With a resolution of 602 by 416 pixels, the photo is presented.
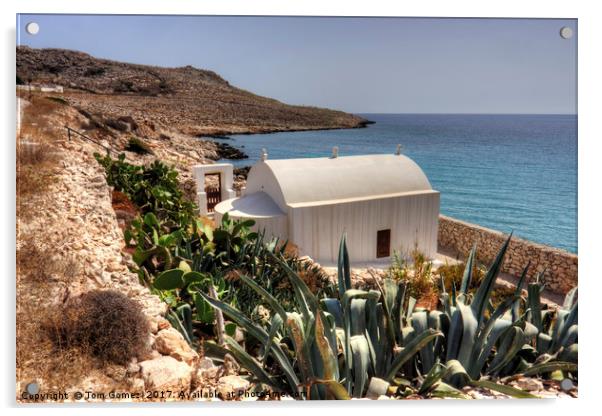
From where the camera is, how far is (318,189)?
523 centimetres

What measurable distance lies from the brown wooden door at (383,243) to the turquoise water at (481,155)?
0.64 m

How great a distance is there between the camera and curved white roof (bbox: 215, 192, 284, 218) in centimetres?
502

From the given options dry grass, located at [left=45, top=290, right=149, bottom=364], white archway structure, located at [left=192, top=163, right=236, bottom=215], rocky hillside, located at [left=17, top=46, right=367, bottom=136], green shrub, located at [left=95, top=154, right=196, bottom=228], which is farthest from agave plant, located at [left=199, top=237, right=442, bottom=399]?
green shrub, located at [left=95, top=154, right=196, bottom=228]

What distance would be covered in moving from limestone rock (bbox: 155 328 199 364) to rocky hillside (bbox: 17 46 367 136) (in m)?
1.85

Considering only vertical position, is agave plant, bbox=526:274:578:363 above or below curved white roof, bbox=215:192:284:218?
below

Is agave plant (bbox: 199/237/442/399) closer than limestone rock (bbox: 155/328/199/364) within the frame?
Yes

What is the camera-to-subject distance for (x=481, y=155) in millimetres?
4117

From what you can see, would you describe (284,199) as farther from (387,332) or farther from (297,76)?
(387,332)

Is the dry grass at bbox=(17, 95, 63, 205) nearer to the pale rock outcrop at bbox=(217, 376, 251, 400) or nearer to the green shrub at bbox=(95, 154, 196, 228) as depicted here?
the green shrub at bbox=(95, 154, 196, 228)

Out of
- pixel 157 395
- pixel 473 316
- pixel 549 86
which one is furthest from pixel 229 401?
pixel 549 86

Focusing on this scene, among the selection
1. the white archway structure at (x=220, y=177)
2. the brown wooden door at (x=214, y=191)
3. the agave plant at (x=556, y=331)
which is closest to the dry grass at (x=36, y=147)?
the white archway structure at (x=220, y=177)

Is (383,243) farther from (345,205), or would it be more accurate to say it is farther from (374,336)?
(374,336)

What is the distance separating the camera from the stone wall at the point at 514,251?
378 cm

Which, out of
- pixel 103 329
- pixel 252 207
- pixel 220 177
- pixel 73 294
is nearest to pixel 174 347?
pixel 103 329
